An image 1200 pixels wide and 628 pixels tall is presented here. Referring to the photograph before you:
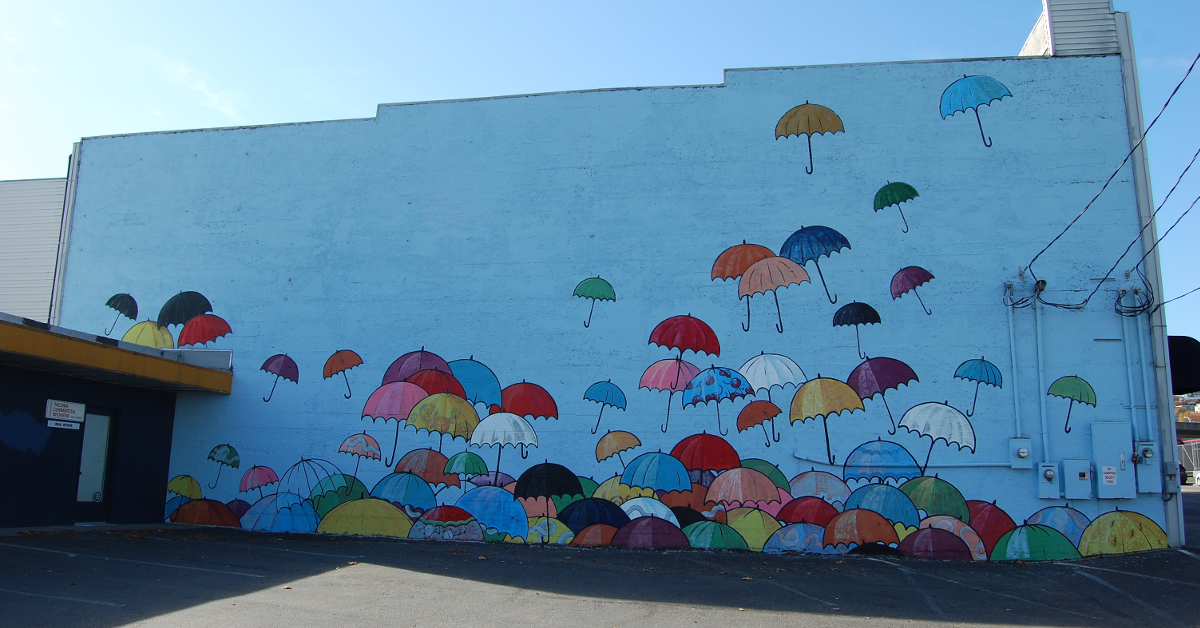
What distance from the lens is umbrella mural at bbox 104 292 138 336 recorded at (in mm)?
16438

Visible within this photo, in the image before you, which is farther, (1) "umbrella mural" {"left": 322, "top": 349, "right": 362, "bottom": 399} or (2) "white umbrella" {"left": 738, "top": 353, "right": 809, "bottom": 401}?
(1) "umbrella mural" {"left": 322, "top": 349, "right": 362, "bottom": 399}

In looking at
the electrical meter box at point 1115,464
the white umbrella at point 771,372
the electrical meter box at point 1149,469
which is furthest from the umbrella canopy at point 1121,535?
the white umbrella at point 771,372

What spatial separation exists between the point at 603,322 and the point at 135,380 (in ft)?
27.8

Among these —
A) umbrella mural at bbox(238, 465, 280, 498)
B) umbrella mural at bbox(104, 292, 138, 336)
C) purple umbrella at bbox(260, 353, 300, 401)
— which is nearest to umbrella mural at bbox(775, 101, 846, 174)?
purple umbrella at bbox(260, 353, 300, 401)

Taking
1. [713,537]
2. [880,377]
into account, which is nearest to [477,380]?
[713,537]

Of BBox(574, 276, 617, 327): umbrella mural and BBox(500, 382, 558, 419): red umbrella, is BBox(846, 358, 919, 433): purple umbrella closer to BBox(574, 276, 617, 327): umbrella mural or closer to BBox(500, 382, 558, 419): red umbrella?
BBox(574, 276, 617, 327): umbrella mural

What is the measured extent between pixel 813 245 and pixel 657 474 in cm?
493

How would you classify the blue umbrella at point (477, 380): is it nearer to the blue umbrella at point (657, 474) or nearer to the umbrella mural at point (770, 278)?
the blue umbrella at point (657, 474)

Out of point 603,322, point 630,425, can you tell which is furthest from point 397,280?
point 630,425

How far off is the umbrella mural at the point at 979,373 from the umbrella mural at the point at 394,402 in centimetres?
952

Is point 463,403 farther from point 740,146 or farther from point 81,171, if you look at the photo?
point 81,171

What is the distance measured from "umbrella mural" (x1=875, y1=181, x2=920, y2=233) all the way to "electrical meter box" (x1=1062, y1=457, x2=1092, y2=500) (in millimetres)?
4829

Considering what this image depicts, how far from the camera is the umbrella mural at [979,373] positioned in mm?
13477

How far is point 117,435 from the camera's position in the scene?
48.4 ft
